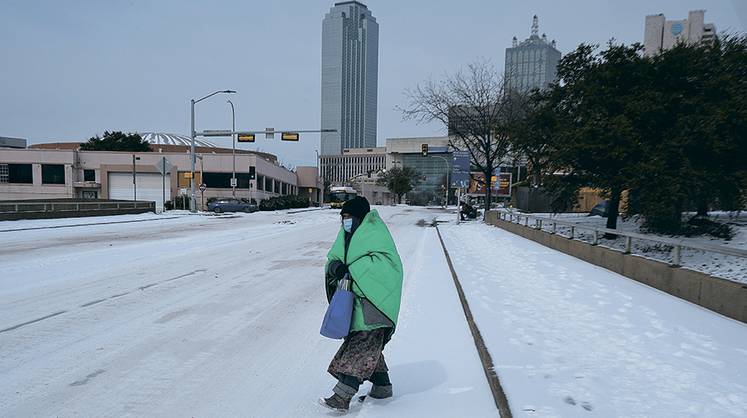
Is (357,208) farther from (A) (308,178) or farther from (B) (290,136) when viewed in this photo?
(A) (308,178)

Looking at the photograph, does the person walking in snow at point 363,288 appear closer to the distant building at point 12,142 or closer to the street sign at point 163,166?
the street sign at point 163,166

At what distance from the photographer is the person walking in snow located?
3.43m

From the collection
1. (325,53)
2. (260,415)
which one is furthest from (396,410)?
(325,53)

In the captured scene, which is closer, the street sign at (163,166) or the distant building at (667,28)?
the street sign at (163,166)

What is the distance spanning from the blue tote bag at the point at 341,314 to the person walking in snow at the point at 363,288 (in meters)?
0.06

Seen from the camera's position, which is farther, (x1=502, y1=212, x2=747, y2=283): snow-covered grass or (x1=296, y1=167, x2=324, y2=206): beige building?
(x1=296, y1=167, x2=324, y2=206): beige building

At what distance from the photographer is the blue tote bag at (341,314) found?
3.39m

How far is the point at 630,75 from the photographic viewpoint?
14000 millimetres

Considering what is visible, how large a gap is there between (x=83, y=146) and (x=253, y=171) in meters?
37.0

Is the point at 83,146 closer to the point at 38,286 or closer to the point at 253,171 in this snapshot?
A: the point at 253,171

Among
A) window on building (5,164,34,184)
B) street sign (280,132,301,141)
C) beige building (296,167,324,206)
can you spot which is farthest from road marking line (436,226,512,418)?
beige building (296,167,324,206)

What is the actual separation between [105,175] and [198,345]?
6484 centimetres

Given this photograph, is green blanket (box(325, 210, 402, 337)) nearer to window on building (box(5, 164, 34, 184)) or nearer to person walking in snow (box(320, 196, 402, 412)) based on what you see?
person walking in snow (box(320, 196, 402, 412))

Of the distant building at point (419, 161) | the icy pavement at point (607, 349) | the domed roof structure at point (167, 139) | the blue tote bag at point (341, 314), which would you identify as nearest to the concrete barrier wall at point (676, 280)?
the icy pavement at point (607, 349)
